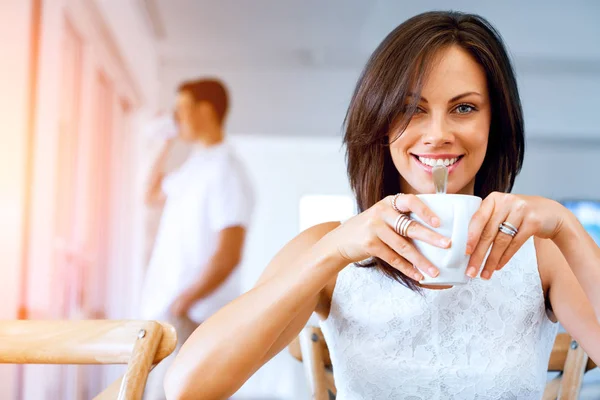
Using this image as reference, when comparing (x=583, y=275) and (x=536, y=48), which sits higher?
(x=536, y=48)

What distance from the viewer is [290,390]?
334 cm

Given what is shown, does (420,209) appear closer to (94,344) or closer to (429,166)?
(429,166)

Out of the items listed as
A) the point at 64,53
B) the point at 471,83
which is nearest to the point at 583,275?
the point at 471,83

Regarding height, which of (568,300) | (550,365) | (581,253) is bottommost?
(550,365)

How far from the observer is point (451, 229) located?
0.66m

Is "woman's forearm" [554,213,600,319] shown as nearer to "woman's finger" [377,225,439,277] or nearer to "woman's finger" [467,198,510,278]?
"woman's finger" [467,198,510,278]

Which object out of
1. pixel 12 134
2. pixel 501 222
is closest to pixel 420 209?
pixel 501 222

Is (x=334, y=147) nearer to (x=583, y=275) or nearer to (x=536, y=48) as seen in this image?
(x=536, y=48)

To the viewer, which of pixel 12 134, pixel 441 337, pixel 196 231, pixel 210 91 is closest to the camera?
pixel 441 337

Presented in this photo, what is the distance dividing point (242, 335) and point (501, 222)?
1.17 feet

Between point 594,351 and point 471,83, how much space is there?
1.44 ft

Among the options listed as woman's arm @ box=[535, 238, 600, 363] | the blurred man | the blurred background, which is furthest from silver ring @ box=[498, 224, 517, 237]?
the blurred man

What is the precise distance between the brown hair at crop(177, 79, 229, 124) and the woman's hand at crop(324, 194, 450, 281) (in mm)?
2776

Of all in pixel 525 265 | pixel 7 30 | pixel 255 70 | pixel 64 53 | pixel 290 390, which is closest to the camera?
pixel 525 265
